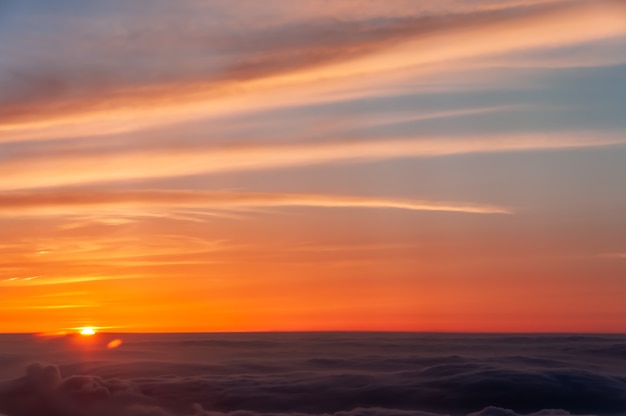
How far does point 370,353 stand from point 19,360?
29608 millimetres

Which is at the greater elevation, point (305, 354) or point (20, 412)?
point (305, 354)

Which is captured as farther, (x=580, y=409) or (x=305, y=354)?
(x=305, y=354)

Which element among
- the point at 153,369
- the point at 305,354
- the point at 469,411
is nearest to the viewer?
the point at 469,411

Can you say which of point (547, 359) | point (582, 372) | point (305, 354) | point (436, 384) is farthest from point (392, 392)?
point (305, 354)

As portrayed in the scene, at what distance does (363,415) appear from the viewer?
3481 cm

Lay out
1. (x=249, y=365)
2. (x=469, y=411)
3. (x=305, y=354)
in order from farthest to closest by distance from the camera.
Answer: (x=305, y=354) → (x=249, y=365) → (x=469, y=411)

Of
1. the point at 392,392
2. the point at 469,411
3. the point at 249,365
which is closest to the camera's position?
the point at 469,411

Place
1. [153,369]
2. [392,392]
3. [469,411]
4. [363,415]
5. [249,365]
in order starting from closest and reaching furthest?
[363,415] → [469,411] → [392,392] → [153,369] → [249,365]

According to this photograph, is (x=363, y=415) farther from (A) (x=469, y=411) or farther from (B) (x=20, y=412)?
(B) (x=20, y=412)

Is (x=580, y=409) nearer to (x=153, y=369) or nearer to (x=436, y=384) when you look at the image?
(x=436, y=384)

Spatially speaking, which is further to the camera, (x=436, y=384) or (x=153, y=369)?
(x=153, y=369)

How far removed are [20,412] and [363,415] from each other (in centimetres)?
1555

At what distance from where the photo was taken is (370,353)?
69500mm

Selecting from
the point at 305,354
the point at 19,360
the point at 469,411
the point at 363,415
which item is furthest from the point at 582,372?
the point at 19,360
